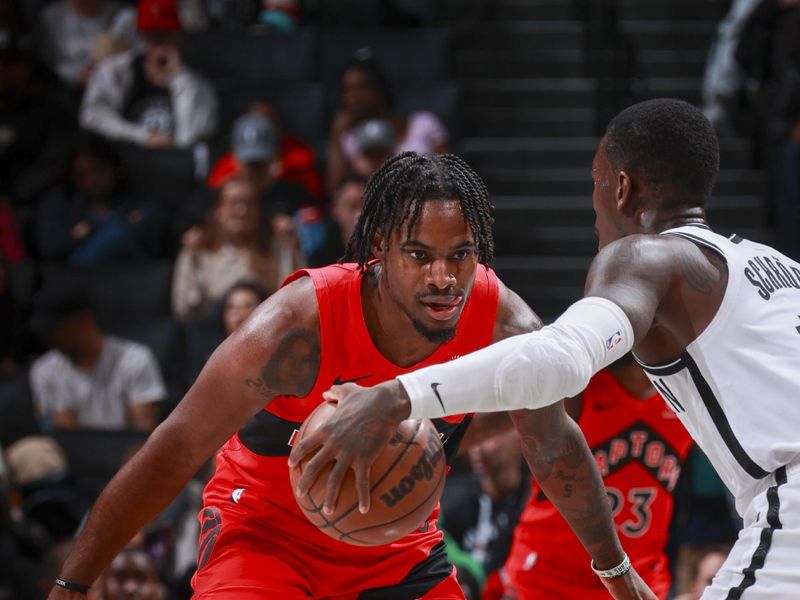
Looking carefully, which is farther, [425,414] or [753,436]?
[753,436]

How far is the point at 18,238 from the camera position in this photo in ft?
29.1

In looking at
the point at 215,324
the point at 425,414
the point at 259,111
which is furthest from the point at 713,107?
the point at 425,414

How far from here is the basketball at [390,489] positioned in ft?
9.59

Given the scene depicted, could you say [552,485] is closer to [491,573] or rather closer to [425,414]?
[425,414]

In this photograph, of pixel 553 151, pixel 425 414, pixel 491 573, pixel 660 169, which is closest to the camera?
pixel 425 414

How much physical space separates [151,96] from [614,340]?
702 cm

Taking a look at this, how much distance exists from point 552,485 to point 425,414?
106 centimetres

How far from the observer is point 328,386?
11.5 feet

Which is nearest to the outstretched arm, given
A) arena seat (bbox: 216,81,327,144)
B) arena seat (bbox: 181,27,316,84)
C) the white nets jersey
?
the white nets jersey

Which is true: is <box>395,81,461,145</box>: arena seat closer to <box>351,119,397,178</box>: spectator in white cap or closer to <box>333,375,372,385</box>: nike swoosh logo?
<box>351,119,397,178</box>: spectator in white cap

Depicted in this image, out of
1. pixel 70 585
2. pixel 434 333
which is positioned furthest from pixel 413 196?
pixel 70 585

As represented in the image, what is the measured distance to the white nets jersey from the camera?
3006 mm

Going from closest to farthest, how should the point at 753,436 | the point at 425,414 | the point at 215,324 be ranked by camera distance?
the point at 425,414
the point at 753,436
the point at 215,324

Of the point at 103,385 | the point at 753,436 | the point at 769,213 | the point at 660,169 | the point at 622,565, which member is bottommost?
the point at 103,385
